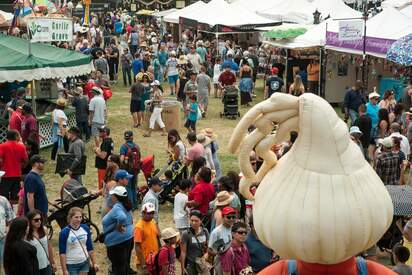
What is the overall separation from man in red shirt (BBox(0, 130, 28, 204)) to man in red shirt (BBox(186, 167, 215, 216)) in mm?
3065

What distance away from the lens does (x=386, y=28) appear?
17.4 metres

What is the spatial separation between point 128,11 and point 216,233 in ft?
150

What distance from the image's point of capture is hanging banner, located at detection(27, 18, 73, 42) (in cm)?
1446

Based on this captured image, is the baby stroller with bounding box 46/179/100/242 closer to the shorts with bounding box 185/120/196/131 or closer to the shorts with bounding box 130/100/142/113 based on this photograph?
the shorts with bounding box 185/120/196/131

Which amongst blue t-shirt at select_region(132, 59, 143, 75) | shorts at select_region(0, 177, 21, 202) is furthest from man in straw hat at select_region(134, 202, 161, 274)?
blue t-shirt at select_region(132, 59, 143, 75)

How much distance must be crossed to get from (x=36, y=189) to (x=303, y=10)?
1947 cm

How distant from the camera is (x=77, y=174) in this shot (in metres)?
10.4

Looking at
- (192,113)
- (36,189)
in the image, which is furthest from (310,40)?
(36,189)

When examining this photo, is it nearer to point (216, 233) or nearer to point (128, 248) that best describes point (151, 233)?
point (128, 248)

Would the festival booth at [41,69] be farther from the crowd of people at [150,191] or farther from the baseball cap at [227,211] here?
the baseball cap at [227,211]

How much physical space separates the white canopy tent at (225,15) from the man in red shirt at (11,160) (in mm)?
16339

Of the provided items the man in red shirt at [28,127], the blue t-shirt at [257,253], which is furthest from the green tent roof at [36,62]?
the blue t-shirt at [257,253]

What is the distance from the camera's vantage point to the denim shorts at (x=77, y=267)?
24.3 ft

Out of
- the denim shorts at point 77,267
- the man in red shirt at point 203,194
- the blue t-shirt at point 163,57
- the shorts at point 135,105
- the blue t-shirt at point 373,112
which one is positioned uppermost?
the blue t-shirt at point 163,57
